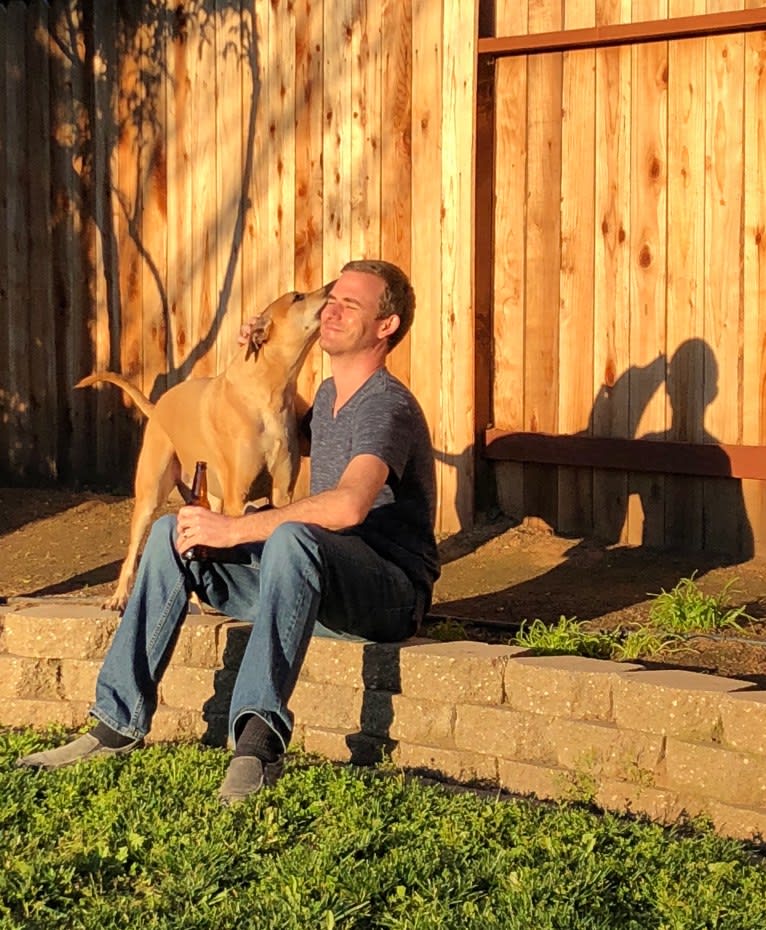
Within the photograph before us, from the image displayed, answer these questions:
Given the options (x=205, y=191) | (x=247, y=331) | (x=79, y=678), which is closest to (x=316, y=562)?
(x=79, y=678)

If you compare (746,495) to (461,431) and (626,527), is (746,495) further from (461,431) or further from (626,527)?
(461,431)

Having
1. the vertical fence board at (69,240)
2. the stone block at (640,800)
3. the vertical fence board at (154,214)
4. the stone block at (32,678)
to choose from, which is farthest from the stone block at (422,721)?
the vertical fence board at (69,240)

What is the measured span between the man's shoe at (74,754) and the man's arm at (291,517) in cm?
67

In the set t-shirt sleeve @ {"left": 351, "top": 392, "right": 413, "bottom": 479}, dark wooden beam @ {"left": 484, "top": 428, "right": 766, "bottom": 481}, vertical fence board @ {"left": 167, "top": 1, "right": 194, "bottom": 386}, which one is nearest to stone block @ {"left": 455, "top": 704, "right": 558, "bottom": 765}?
t-shirt sleeve @ {"left": 351, "top": 392, "right": 413, "bottom": 479}

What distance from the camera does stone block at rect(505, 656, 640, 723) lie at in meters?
5.04

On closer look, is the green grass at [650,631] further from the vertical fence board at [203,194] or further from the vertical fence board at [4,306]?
the vertical fence board at [4,306]

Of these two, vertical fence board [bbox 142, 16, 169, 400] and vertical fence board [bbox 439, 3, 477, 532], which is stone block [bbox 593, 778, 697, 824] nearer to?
vertical fence board [bbox 439, 3, 477, 532]

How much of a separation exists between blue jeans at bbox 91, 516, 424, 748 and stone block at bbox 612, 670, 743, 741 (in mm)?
840

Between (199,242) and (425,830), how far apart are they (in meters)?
5.79

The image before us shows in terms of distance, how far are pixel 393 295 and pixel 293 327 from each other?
5.13 ft

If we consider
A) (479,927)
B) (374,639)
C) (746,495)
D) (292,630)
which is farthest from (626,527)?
(479,927)

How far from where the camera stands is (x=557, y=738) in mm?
5113

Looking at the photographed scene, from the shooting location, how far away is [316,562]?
195 inches

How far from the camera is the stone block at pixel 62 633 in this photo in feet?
19.4
